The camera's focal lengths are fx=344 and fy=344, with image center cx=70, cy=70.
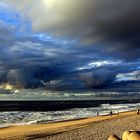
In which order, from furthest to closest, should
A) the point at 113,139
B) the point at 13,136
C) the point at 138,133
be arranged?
the point at 13,136 < the point at 113,139 < the point at 138,133

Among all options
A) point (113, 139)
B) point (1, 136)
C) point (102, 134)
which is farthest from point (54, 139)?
point (113, 139)

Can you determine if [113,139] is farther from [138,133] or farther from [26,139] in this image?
→ [26,139]

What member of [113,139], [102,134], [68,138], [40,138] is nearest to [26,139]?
[40,138]

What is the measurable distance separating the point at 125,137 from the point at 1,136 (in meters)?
16.9

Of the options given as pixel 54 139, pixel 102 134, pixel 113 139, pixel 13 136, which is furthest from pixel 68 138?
pixel 113 139

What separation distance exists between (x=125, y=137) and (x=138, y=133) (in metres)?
0.76

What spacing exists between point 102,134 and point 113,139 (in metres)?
11.3

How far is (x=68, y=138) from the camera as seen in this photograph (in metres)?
25.5

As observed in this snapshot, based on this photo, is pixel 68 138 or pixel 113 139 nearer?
pixel 113 139

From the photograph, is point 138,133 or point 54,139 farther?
point 54,139

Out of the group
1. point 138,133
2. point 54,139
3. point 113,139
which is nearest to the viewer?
point 138,133

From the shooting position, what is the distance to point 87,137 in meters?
25.4

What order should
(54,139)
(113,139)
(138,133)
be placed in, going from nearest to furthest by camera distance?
1. (138,133)
2. (113,139)
3. (54,139)

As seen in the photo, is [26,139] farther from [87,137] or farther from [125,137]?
[125,137]
